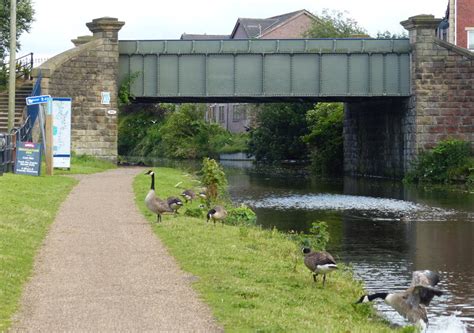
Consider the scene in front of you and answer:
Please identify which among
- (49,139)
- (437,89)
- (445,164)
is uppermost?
(437,89)

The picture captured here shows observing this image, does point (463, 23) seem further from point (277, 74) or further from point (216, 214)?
point (216, 214)

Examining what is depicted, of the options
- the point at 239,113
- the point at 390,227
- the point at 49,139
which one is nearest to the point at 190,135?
the point at 239,113

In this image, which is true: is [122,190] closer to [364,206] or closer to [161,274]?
[364,206]

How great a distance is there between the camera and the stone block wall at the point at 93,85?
178 ft

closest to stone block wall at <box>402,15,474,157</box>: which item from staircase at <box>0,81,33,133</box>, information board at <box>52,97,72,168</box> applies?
staircase at <box>0,81,33,133</box>

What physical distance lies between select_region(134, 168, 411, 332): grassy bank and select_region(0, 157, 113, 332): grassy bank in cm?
242

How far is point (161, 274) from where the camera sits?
15906 millimetres

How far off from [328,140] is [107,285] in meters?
58.8

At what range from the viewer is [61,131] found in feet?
139

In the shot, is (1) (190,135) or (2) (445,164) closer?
(2) (445,164)

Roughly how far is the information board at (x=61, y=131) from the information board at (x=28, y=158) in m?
4.60

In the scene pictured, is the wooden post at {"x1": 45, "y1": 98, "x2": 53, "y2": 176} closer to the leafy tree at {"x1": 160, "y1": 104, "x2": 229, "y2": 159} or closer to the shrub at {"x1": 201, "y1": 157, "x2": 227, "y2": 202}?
the shrub at {"x1": 201, "y1": 157, "x2": 227, "y2": 202}

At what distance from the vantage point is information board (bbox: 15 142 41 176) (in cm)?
3703

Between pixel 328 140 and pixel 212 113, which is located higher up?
pixel 212 113
